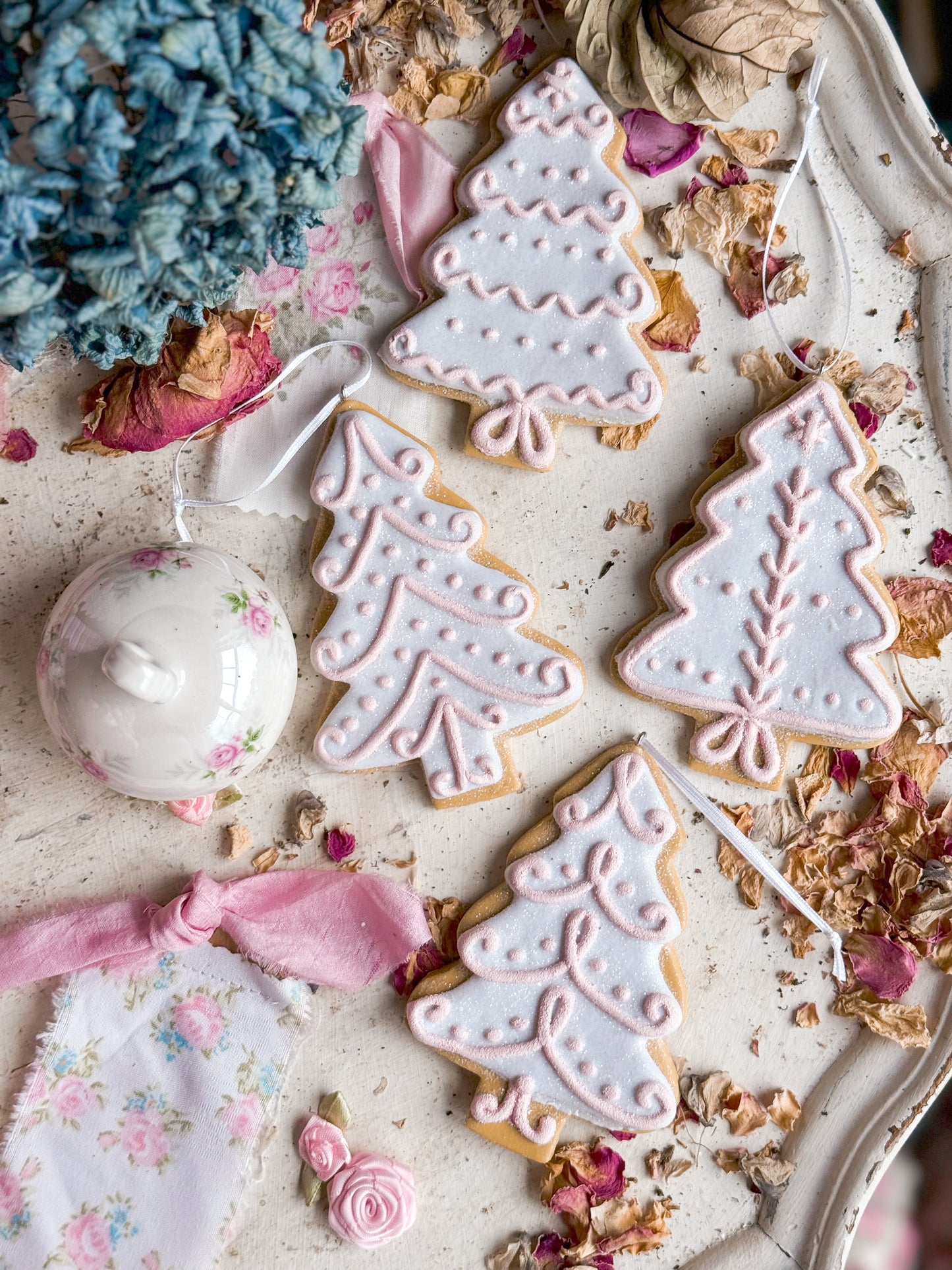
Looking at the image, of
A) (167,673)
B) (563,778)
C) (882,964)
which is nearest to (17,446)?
(167,673)

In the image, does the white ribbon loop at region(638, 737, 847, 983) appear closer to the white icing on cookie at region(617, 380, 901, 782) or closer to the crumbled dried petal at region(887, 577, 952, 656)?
the white icing on cookie at region(617, 380, 901, 782)

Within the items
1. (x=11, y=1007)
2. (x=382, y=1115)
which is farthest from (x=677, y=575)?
(x=11, y=1007)

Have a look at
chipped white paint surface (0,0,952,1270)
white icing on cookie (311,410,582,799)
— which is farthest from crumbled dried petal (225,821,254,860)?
white icing on cookie (311,410,582,799)

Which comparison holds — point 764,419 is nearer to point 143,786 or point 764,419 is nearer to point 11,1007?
point 143,786

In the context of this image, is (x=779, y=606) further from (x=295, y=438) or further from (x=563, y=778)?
(x=295, y=438)

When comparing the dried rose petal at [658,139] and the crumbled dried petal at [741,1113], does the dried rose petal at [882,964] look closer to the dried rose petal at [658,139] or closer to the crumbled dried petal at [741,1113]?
the crumbled dried petal at [741,1113]
